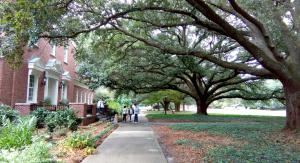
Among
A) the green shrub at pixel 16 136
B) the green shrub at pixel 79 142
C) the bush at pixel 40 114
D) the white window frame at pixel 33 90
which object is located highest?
the white window frame at pixel 33 90

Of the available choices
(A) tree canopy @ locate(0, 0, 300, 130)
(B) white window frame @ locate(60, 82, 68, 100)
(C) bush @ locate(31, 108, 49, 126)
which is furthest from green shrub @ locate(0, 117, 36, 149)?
(B) white window frame @ locate(60, 82, 68, 100)

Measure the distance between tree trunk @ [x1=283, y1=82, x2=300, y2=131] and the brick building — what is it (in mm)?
9558

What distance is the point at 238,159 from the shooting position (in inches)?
341

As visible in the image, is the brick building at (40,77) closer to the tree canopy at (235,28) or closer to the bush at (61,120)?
the tree canopy at (235,28)

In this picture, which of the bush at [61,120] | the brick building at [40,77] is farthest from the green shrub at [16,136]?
the bush at [61,120]

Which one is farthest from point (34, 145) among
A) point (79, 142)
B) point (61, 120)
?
point (61, 120)

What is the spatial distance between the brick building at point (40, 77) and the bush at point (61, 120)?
2.87 meters

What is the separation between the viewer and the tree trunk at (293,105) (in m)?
14.4

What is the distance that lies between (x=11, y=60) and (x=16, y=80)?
8380 mm

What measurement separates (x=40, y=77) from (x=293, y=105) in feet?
48.8

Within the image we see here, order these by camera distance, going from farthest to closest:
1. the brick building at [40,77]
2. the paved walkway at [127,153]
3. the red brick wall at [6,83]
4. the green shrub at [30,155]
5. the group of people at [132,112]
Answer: the group of people at [132,112]
the brick building at [40,77]
the red brick wall at [6,83]
the paved walkway at [127,153]
the green shrub at [30,155]

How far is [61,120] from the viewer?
50.6 ft

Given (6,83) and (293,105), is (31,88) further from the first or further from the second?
(293,105)

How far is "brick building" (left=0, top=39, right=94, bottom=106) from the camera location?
61.3 feet
